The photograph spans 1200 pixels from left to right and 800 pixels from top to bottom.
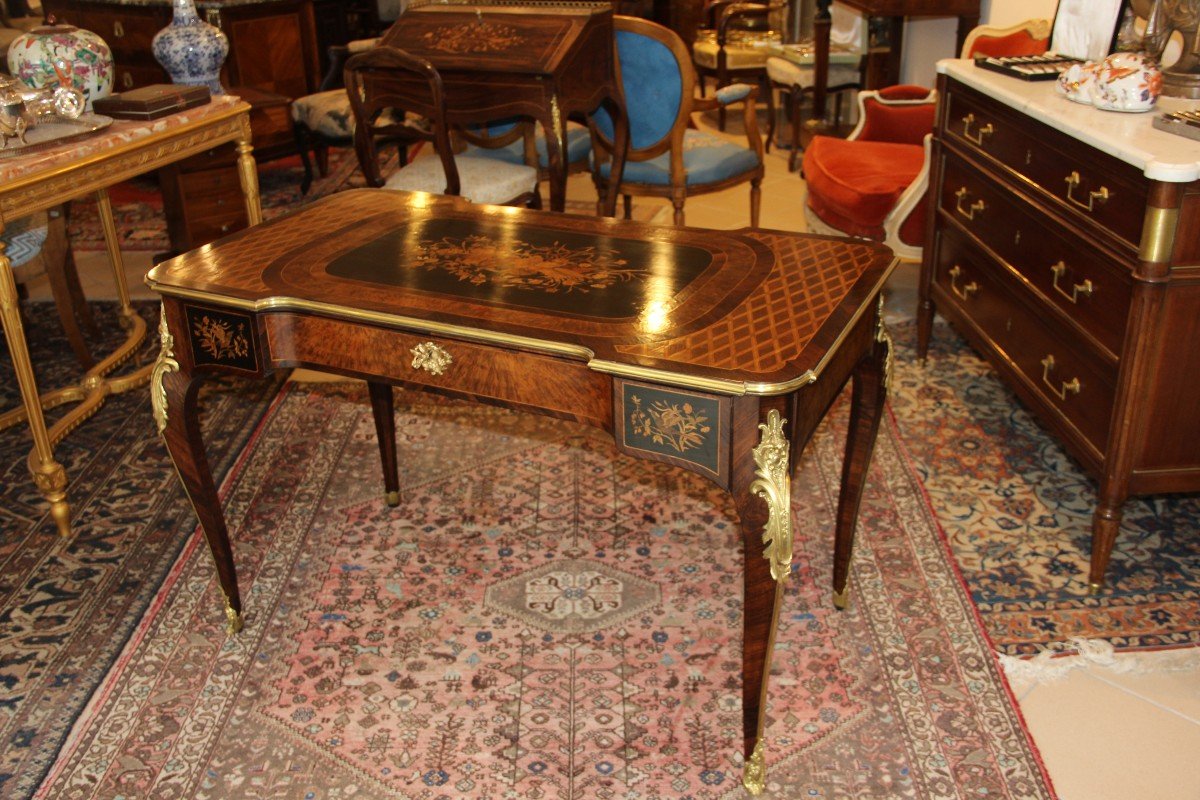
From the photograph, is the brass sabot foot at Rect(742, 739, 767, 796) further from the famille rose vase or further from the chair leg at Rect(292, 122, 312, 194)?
the chair leg at Rect(292, 122, 312, 194)

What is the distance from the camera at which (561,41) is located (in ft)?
14.1

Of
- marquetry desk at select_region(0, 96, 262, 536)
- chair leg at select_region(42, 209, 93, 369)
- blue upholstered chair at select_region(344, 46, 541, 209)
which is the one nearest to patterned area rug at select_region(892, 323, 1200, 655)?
blue upholstered chair at select_region(344, 46, 541, 209)

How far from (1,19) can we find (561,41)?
5832mm

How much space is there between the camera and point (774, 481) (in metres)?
1.94

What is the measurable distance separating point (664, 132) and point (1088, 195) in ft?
7.19

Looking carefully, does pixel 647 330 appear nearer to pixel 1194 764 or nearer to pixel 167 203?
pixel 1194 764

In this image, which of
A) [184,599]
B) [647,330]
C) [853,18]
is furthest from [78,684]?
[853,18]

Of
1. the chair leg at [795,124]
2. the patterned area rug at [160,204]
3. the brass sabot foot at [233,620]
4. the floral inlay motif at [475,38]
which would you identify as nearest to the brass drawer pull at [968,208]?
the floral inlay motif at [475,38]

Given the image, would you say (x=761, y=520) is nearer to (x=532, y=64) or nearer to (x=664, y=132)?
(x=532, y=64)

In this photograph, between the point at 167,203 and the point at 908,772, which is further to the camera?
the point at 167,203

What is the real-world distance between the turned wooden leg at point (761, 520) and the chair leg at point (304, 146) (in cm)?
511

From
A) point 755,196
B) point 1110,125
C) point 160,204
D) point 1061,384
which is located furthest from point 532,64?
point 160,204

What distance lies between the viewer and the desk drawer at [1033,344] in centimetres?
280

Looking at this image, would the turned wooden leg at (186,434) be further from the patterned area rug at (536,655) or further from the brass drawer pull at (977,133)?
the brass drawer pull at (977,133)
